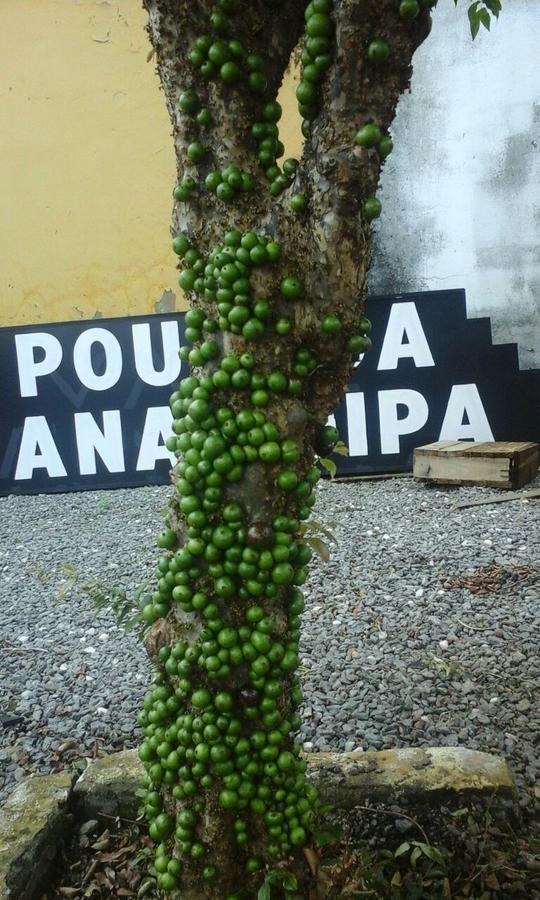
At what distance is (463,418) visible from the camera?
22.2 feet

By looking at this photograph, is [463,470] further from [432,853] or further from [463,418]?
[432,853]

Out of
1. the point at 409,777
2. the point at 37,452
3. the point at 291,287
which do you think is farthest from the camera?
the point at 37,452

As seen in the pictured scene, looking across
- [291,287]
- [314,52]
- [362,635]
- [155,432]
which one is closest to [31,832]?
[291,287]

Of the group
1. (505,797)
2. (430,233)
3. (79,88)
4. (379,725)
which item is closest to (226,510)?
(505,797)

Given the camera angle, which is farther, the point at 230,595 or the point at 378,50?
the point at 230,595

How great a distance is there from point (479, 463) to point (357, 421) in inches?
51.5

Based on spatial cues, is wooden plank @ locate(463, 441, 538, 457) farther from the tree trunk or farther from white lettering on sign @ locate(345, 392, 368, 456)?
the tree trunk

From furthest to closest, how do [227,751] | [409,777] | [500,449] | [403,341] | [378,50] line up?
[403,341], [500,449], [409,777], [227,751], [378,50]

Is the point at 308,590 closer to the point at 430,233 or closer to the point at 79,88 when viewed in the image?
the point at 430,233

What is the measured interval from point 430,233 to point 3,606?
541 centimetres

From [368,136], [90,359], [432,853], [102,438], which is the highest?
[90,359]

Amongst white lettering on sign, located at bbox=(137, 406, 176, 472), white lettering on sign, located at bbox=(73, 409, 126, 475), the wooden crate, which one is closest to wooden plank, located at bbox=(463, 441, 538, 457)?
the wooden crate

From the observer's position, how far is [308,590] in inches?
169

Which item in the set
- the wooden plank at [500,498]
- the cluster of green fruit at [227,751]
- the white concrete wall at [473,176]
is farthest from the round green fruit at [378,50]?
the white concrete wall at [473,176]
